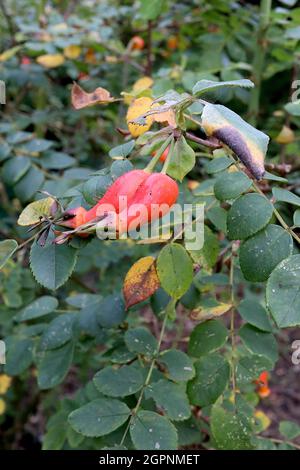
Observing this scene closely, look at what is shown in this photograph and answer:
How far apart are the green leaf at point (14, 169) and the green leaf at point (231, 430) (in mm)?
699

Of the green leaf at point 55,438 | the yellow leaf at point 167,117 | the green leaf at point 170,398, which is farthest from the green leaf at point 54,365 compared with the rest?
the yellow leaf at point 167,117

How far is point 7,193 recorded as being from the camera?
1830mm

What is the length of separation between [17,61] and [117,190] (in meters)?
1.33

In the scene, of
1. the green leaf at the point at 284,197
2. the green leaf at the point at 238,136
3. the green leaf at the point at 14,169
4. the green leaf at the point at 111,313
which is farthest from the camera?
the green leaf at the point at 14,169

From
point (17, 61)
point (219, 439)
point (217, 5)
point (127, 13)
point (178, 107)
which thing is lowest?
point (219, 439)

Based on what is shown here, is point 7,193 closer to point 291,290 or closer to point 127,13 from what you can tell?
point 127,13

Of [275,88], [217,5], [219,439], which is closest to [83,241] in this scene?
[219,439]

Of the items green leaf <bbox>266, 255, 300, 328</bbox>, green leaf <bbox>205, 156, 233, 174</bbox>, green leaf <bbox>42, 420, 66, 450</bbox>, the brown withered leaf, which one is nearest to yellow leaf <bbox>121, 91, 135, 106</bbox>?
the brown withered leaf

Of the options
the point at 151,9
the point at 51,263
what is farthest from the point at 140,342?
the point at 151,9

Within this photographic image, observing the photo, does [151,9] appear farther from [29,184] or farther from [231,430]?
[231,430]

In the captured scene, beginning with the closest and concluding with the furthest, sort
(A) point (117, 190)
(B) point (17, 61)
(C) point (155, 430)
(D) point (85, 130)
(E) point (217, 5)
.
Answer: (A) point (117, 190) < (C) point (155, 430) < (E) point (217, 5) < (B) point (17, 61) < (D) point (85, 130)

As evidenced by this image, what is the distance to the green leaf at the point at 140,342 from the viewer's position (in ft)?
2.95

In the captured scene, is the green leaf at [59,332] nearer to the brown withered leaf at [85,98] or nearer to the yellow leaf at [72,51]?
the brown withered leaf at [85,98]

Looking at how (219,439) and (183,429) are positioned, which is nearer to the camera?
(219,439)
